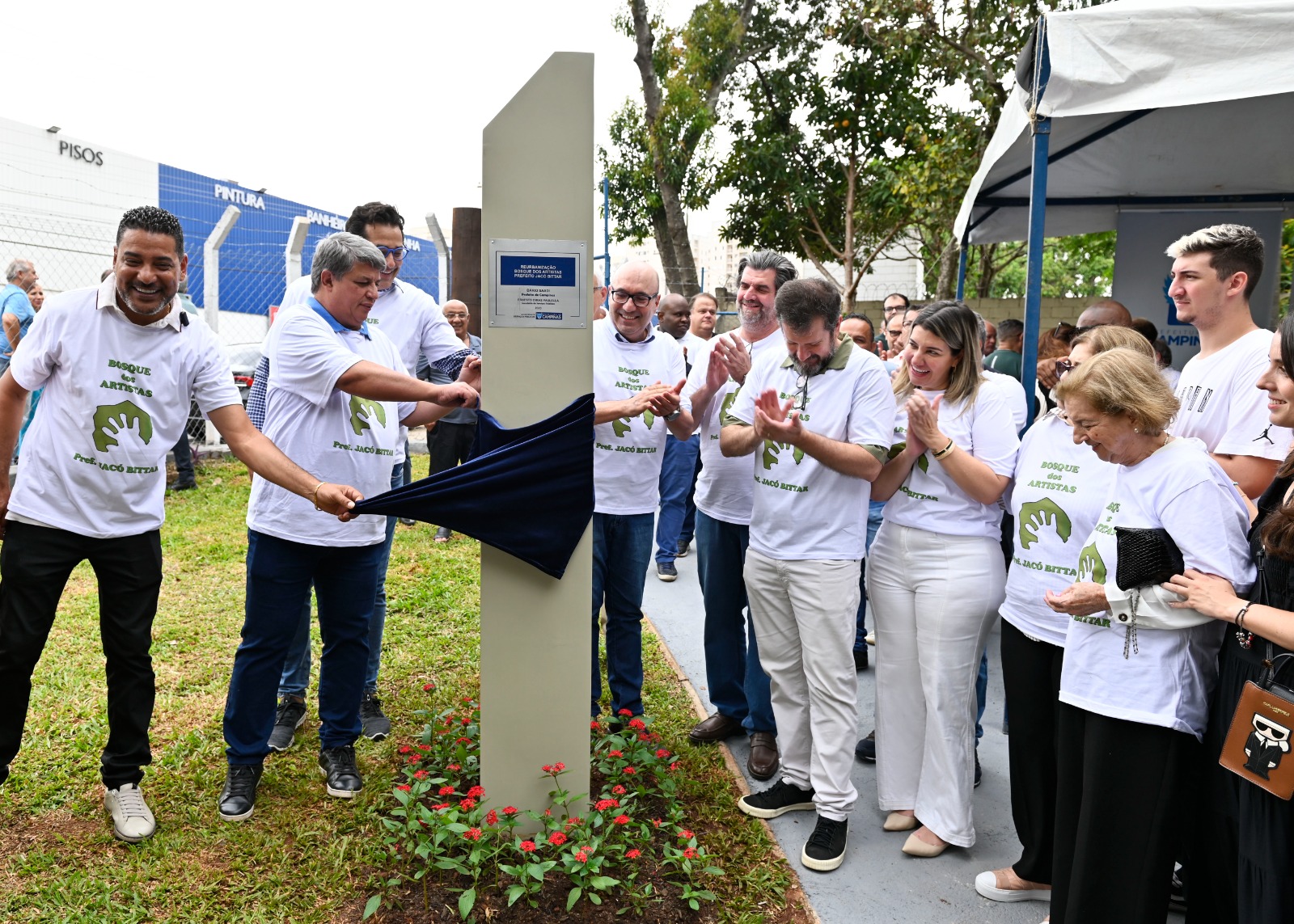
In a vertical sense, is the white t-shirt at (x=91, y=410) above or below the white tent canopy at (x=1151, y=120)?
below

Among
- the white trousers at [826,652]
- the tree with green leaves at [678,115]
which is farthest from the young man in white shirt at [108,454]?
the tree with green leaves at [678,115]

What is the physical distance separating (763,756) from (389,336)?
2.60m

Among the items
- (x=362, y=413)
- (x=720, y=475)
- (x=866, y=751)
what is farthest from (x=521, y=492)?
(x=866, y=751)

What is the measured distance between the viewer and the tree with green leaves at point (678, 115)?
18891mm

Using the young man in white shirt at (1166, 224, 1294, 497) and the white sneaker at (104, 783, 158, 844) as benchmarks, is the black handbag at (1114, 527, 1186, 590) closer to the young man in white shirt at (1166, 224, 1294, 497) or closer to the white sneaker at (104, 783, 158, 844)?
the young man in white shirt at (1166, 224, 1294, 497)

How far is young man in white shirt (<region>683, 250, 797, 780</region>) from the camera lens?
14.0 ft

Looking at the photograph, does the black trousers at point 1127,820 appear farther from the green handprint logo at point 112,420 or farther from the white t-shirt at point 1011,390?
the green handprint logo at point 112,420

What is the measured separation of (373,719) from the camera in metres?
4.48

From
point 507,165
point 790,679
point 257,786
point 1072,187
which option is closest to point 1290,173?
point 1072,187

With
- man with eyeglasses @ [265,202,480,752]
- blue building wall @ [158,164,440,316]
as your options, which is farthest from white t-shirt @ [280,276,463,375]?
blue building wall @ [158,164,440,316]

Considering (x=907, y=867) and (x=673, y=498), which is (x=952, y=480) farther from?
(x=673, y=498)

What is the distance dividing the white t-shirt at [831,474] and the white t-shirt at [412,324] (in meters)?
1.86

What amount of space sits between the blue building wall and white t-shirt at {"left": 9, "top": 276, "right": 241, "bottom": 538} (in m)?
12.3

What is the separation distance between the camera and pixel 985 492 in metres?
3.41
